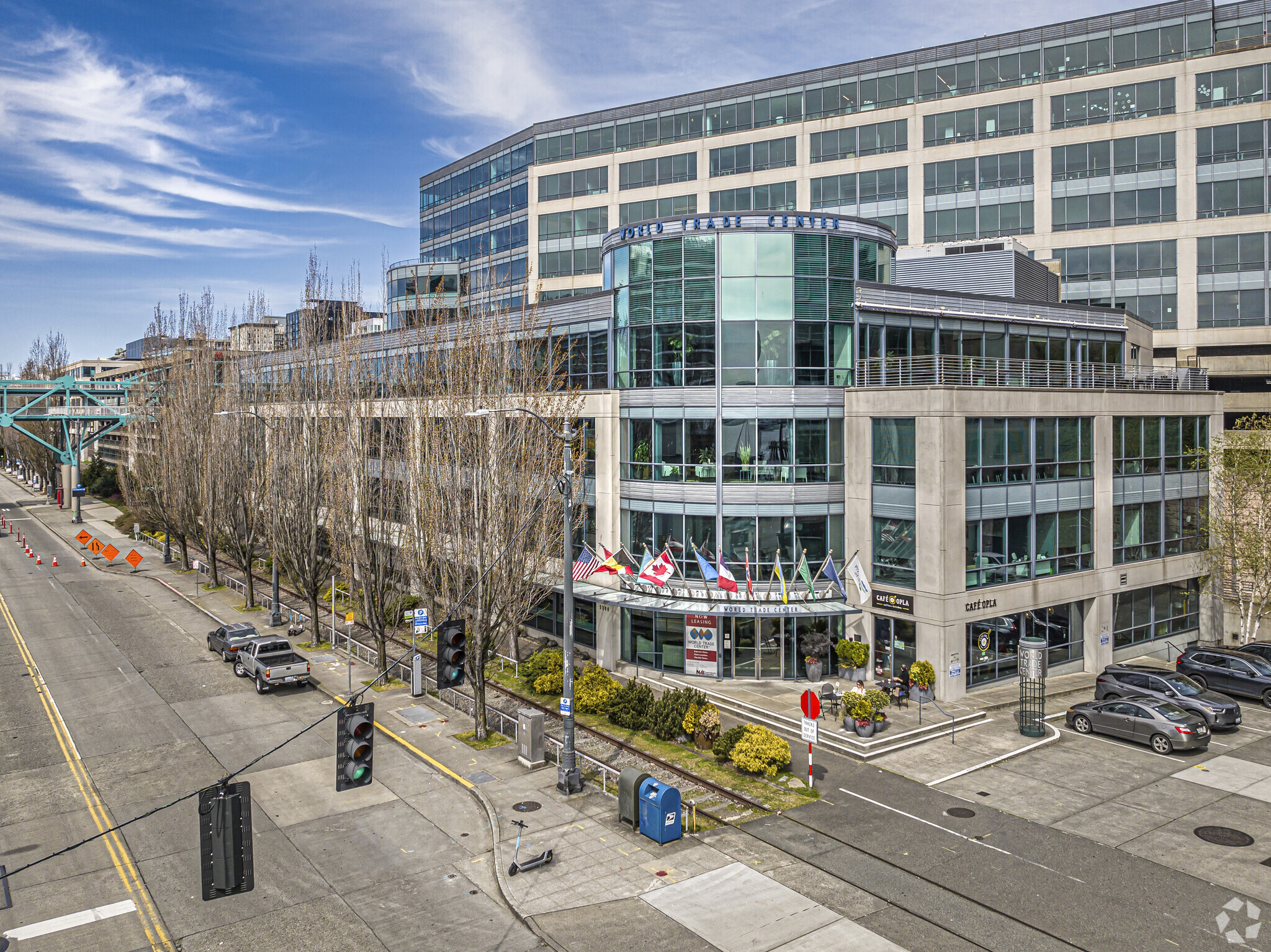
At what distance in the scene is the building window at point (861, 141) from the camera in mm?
58000

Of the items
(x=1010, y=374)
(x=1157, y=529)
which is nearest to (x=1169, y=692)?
(x=1157, y=529)

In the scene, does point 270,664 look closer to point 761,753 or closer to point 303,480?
point 303,480

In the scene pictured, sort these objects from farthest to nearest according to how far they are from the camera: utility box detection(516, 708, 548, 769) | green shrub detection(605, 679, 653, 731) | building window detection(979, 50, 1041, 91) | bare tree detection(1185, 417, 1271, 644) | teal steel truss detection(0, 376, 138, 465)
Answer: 1. teal steel truss detection(0, 376, 138, 465)
2. building window detection(979, 50, 1041, 91)
3. bare tree detection(1185, 417, 1271, 644)
4. green shrub detection(605, 679, 653, 731)
5. utility box detection(516, 708, 548, 769)

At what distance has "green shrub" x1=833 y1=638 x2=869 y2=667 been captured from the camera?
3203 cm

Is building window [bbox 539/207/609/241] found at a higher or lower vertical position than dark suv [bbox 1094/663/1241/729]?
higher

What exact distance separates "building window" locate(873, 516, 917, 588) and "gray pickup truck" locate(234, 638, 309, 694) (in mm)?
21893

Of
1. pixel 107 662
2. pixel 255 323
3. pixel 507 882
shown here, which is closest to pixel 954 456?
pixel 507 882

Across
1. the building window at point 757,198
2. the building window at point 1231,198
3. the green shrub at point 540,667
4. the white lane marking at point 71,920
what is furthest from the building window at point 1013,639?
the building window at point 757,198

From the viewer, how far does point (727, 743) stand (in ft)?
81.9

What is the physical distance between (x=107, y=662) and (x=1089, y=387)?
42.1m

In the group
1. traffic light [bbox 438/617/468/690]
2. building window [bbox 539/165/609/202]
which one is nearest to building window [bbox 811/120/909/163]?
building window [bbox 539/165/609/202]

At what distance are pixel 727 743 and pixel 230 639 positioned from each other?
2304 cm

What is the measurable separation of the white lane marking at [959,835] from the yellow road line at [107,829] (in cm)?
1599

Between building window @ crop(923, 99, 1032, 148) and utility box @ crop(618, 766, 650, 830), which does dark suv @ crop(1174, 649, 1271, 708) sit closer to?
utility box @ crop(618, 766, 650, 830)
